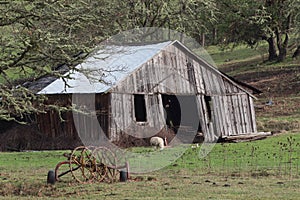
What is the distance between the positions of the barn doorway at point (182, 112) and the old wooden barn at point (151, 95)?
84 mm

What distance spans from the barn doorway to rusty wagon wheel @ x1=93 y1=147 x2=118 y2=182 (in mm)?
15784

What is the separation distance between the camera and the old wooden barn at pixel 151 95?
33281 millimetres

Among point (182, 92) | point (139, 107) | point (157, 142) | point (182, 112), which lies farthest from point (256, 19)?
point (157, 142)

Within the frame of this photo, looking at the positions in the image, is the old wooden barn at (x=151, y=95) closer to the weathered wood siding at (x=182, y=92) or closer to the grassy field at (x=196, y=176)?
the weathered wood siding at (x=182, y=92)

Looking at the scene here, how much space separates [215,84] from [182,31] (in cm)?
1860

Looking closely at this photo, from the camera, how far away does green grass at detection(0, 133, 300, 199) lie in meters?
17.1

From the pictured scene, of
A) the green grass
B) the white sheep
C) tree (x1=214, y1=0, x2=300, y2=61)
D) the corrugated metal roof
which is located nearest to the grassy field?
the green grass

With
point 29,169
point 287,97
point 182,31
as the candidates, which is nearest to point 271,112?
point 287,97

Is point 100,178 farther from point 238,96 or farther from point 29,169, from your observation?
point 238,96

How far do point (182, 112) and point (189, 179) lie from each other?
840 inches

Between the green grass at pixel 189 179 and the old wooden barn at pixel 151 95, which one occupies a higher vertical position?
the old wooden barn at pixel 151 95

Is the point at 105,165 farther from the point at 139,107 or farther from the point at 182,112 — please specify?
the point at 182,112

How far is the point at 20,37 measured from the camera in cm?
1864

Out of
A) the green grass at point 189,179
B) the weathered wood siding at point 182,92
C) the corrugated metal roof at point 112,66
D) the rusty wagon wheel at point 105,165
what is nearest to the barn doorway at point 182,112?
the weathered wood siding at point 182,92
